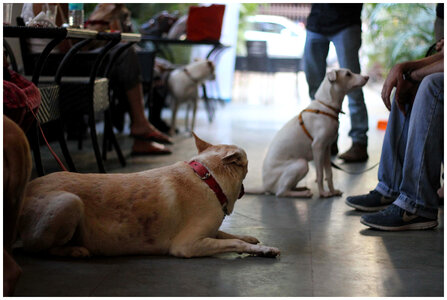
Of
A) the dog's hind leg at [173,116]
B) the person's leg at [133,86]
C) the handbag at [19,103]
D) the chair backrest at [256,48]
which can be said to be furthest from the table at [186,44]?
the handbag at [19,103]

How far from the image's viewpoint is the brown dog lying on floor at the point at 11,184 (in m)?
1.75

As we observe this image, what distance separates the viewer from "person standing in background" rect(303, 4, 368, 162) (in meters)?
4.57

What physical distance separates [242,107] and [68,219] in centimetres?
689

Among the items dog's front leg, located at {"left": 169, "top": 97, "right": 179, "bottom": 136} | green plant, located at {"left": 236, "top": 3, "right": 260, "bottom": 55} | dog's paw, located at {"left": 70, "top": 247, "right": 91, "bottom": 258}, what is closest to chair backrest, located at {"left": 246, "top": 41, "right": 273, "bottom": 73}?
green plant, located at {"left": 236, "top": 3, "right": 260, "bottom": 55}

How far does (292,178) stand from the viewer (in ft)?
11.5

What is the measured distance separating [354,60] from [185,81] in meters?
2.01

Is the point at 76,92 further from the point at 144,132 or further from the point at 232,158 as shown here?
the point at 232,158

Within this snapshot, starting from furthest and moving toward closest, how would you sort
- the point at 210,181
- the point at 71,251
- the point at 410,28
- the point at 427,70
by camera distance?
the point at 410,28 → the point at 427,70 → the point at 210,181 → the point at 71,251

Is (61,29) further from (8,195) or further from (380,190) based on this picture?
(380,190)

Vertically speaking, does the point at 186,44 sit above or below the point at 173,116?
above

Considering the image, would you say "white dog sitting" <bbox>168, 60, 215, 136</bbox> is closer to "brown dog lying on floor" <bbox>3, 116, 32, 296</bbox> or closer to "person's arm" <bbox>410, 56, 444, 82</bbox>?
"person's arm" <bbox>410, 56, 444, 82</bbox>

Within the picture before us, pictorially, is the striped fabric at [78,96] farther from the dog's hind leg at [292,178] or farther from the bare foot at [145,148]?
the dog's hind leg at [292,178]

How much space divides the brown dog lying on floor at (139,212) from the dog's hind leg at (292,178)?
4.01 ft

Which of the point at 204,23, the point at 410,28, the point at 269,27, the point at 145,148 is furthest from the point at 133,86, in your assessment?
the point at 269,27
